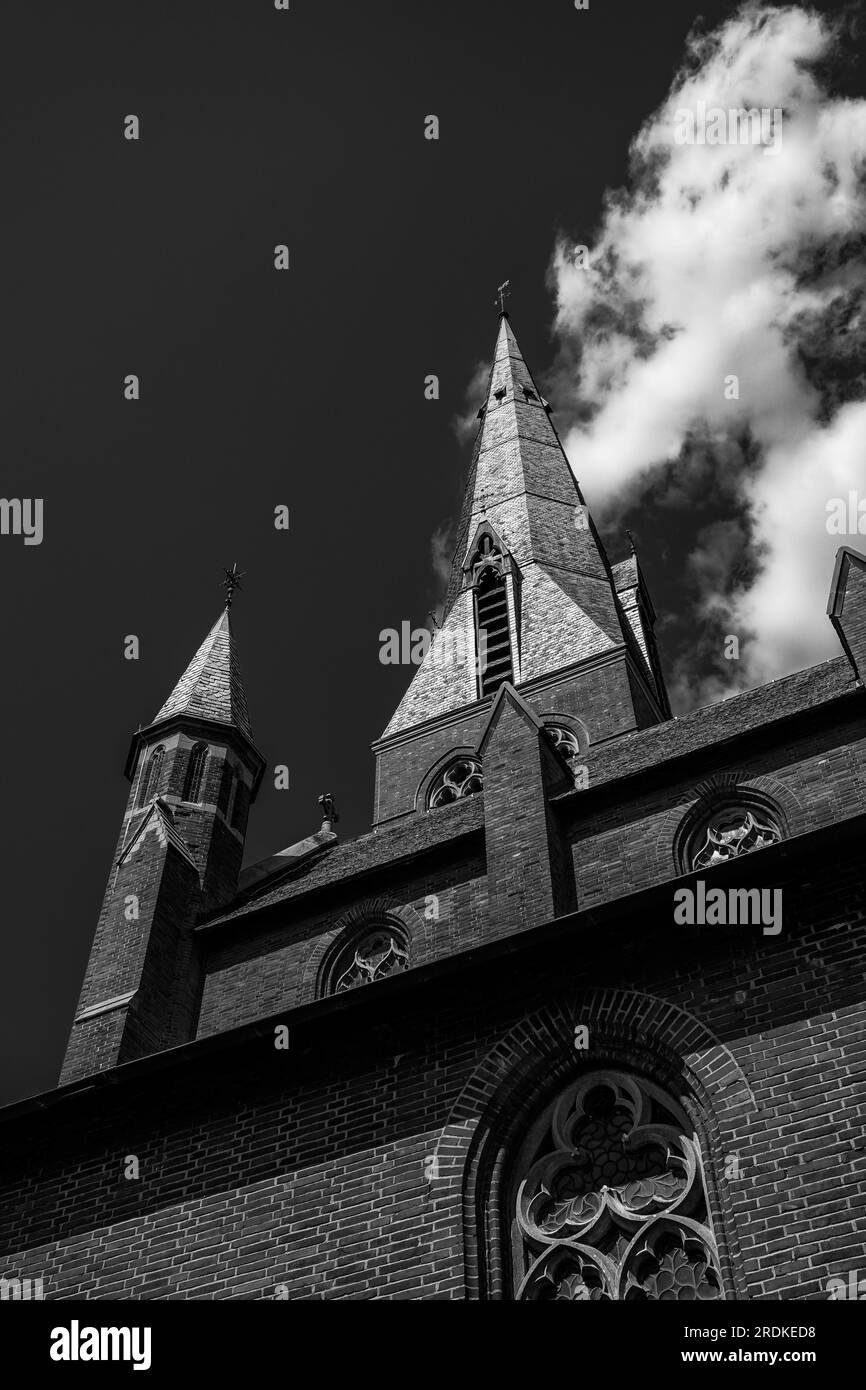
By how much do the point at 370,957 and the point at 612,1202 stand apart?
26.4 ft

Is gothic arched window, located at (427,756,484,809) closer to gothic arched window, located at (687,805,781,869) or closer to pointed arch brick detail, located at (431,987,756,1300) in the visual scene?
gothic arched window, located at (687,805,781,869)

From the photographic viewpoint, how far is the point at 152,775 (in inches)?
849

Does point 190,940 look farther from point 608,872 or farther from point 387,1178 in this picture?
point 387,1178

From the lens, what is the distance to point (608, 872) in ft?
50.4

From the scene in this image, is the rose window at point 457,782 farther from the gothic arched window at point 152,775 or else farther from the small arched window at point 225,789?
the gothic arched window at point 152,775

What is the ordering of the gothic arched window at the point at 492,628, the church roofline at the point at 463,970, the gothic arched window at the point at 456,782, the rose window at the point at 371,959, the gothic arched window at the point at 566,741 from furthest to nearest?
the gothic arched window at the point at 492,628
the gothic arched window at the point at 456,782
the gothic arched window at the point at 566,741
the rose window at the point at 371,959
the church roofline at the point at 463,970

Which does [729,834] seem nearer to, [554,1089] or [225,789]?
[554,1089]

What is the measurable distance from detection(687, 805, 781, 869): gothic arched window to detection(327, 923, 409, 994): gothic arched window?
3.89 metres

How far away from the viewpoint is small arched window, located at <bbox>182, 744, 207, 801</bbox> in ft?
68.8

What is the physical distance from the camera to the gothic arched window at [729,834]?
50.3ft

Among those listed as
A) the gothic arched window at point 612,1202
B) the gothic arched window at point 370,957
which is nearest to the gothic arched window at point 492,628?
the gothic arched window at point 370,957

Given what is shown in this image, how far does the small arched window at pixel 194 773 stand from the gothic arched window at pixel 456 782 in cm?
431

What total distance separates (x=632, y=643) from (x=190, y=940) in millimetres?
12033
